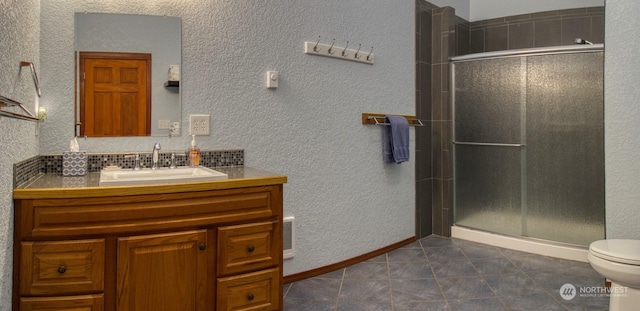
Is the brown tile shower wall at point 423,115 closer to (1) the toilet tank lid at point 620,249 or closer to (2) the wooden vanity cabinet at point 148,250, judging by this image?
(1) the toilet tank lid at point 620,249

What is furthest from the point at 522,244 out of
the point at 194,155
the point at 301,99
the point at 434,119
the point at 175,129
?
the point at 175,129

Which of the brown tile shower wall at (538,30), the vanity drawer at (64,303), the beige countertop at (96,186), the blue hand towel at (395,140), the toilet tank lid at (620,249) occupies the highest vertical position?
the brown tile shower wall at (538,30)

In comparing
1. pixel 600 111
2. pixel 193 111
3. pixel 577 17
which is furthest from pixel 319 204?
pixel 577 17

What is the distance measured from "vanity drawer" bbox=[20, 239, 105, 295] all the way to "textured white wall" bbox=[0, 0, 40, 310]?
0.06 metres

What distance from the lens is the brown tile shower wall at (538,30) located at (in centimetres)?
350

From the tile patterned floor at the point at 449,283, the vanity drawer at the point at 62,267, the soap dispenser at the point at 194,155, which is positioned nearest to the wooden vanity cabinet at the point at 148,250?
the vanity drawer at the point at 62,267

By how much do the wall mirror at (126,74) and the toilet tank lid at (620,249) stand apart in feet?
7.38

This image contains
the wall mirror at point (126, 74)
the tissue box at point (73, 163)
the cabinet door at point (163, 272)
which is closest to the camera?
the cabinet door at point (163, 272)

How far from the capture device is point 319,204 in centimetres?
270

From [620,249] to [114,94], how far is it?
263cm

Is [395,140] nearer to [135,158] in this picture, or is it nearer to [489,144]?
[489,144]

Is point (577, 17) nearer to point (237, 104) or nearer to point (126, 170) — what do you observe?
point (237, 104)

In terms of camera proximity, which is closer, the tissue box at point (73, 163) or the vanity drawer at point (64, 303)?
the vanity drawer at point (64, 303)

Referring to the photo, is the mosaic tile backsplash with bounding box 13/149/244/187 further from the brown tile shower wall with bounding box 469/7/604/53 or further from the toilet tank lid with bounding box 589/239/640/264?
the brown tile shower wall with bounding box 469/7/604/53
